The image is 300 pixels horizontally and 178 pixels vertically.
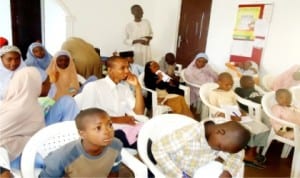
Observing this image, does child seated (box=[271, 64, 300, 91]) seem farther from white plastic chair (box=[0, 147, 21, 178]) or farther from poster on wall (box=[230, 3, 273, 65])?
white plastic chair (box=[0, 147, 21, 178])

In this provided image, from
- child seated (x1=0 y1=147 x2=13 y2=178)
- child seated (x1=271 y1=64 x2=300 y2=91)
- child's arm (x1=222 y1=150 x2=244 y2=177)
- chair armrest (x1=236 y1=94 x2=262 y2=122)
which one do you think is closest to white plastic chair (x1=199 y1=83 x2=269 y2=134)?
chair armrest (x1=236 y1=94 x2=262 y2=122)

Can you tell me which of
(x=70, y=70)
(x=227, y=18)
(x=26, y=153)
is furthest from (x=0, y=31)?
(x=26, y=153)

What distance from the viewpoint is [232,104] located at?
2975mm

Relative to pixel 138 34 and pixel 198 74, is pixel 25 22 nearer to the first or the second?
pixel 138 34

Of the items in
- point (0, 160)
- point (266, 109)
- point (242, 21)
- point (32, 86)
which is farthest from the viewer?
point (242, 21)

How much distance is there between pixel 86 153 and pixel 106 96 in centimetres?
73

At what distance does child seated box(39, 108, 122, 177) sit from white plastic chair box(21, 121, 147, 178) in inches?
4.9

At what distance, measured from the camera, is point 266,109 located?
2.73m

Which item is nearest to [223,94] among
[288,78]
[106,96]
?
[288,78]

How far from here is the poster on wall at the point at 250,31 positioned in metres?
3.93

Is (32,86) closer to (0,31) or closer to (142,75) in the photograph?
(142,75)

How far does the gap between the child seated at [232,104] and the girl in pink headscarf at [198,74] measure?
787mm

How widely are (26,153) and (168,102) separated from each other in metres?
2.01

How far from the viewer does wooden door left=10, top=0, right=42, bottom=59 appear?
5145 millimetres
